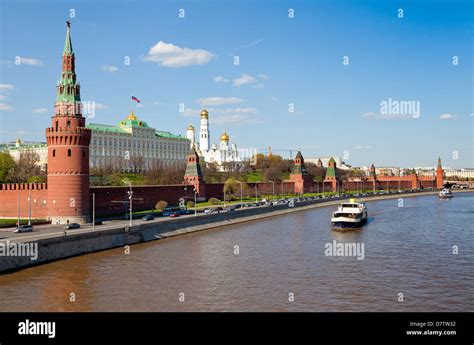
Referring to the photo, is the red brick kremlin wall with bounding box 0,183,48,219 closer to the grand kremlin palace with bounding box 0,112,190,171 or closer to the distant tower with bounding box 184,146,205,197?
the distant tower with bounding box 184,146,205,197

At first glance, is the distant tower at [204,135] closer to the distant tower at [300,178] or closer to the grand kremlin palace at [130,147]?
the grand kremlin palace at [130,147]

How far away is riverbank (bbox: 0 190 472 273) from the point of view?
29438 millimetres

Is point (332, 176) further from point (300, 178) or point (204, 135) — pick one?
point (204, 135)

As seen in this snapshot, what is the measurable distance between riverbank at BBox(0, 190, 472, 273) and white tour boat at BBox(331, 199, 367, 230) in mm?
10943

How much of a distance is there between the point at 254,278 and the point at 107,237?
14.1m

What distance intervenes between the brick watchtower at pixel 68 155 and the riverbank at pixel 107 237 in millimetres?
5401

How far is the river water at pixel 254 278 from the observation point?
68.9 feet

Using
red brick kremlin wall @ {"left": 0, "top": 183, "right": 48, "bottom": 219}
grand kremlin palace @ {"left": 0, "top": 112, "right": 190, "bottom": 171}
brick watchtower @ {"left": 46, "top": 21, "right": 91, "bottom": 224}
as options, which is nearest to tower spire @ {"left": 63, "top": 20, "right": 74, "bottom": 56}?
brick watchtower @ {"left": 46, "top": 21, "right": 91, "bottom": 224}

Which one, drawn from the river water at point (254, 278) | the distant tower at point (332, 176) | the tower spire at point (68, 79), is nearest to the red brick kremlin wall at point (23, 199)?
the tower spire at point (68, 79)

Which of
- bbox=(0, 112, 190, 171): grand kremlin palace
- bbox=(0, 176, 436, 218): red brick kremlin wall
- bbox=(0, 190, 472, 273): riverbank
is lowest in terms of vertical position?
bbox=(0, 190, 472, 273): riverbank

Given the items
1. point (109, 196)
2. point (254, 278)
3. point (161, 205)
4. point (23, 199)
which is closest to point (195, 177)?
point (161, 205)

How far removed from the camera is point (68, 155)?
43375 millimetres
